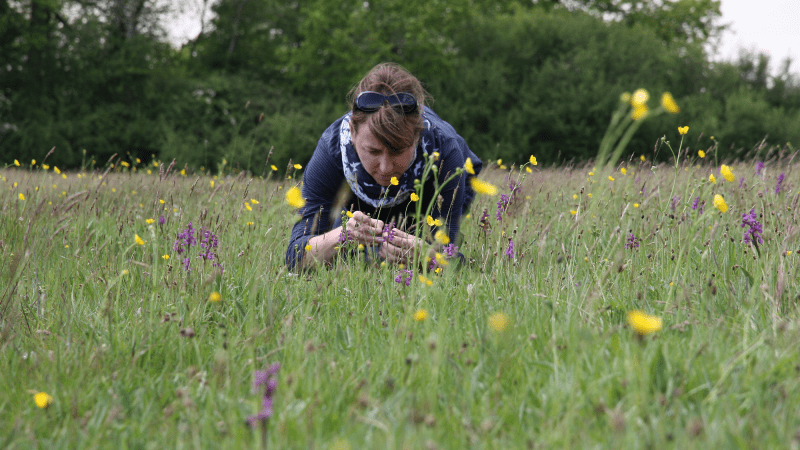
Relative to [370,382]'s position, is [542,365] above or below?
above

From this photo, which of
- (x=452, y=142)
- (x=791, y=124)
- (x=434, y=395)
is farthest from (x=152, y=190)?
(x=791, y=124)

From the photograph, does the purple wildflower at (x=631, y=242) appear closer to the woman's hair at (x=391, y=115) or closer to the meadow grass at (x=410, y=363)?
the meadow grass at (x=410, y=363)

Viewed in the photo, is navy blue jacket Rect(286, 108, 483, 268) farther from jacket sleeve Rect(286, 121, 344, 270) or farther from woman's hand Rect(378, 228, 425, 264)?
woman's hand Rect(378, 228, 425, 264)

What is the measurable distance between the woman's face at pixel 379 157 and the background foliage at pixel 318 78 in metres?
13.6

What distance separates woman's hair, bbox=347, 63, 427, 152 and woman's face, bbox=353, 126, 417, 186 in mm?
41

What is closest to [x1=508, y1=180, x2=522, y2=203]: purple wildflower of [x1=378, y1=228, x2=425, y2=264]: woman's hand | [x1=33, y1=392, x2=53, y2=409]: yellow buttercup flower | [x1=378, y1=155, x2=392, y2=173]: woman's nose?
[x1=378, y1=228, x2=425, y2=264]: woman's hand

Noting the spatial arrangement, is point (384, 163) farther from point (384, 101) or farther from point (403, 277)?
point (403, 277)

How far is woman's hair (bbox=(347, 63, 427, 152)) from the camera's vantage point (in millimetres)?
2615

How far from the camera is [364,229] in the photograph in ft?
8.47

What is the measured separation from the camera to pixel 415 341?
1.68 meters

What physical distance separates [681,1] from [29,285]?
30.3 metres

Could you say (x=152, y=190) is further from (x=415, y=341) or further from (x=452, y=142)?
(x=415, y=341)

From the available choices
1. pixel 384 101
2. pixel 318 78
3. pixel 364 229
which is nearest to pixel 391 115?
pixel 384 101

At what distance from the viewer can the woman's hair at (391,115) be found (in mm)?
2615
